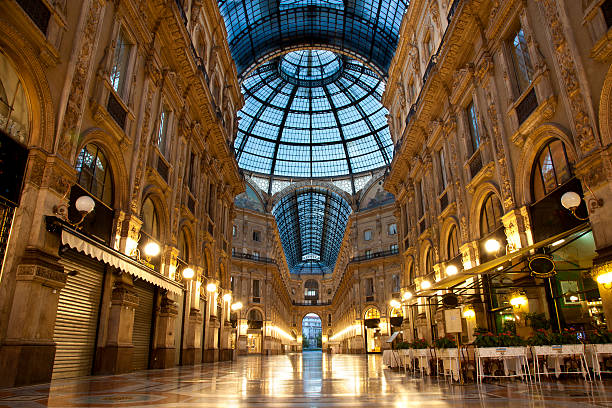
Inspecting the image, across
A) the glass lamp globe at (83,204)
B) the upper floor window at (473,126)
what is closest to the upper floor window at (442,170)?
the upper floor window at (473,126)

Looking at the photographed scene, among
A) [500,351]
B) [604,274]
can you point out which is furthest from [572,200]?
[500,351]

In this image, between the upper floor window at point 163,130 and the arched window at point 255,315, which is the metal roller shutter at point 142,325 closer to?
the upper floor window at point 163,130

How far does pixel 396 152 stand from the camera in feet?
88.7

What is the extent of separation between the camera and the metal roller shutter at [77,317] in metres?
10.0

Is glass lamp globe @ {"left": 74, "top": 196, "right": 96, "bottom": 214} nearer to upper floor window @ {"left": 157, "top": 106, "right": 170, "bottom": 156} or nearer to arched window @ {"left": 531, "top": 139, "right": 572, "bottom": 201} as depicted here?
upper floor window @ {"left": 157, "top": 106, "right": 170, "bottom": 156}

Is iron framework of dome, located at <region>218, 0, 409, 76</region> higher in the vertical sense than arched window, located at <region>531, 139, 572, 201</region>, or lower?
higher

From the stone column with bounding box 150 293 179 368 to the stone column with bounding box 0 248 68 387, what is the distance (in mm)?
7552

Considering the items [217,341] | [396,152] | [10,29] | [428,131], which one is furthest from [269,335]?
[10,29]

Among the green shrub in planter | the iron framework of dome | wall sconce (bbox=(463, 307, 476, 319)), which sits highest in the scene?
the iron framework of dome

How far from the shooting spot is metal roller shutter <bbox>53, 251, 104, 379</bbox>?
32.9 feet

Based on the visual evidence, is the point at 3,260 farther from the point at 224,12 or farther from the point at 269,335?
the point at 269,335

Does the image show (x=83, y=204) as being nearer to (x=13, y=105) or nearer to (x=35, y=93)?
(x=13, y=105)

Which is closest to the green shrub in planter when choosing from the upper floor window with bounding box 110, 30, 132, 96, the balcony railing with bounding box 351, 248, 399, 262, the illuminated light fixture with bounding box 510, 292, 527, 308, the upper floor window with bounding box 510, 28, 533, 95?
the illuminated light fixture with bounding box 510, 292, 527, 308

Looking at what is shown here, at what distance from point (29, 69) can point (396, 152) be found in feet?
72.1
